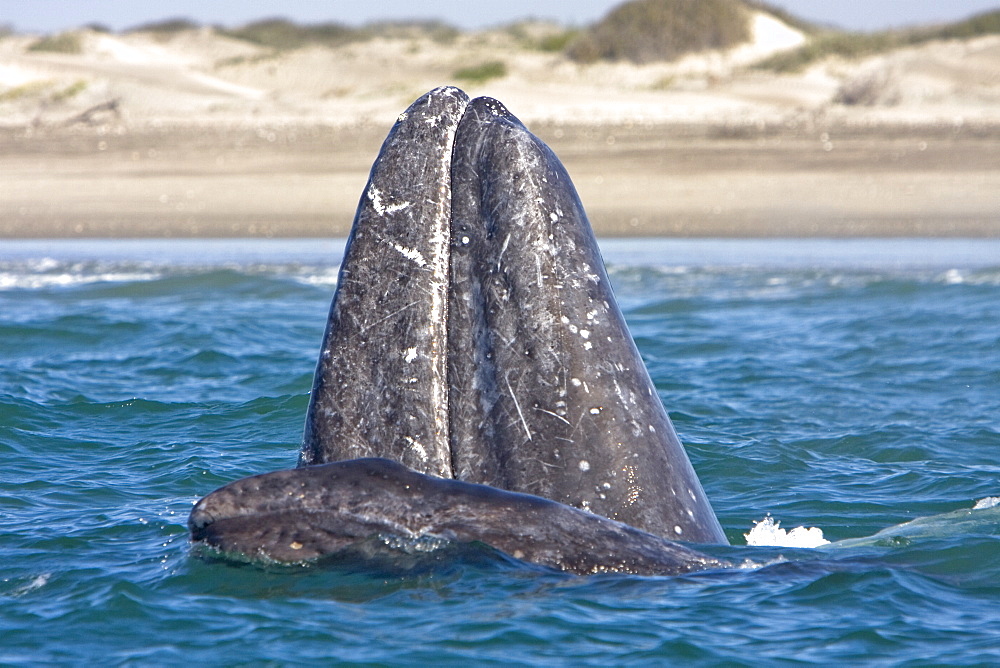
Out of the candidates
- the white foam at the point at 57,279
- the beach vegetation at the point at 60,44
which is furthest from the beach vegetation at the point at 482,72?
the white foam at the point at 57,279

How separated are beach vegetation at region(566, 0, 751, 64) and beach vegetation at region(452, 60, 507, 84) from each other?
10.7 ft

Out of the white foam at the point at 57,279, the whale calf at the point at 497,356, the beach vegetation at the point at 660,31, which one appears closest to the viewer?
the whale calf at the point at 497,356

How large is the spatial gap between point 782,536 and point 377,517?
6.98 ft

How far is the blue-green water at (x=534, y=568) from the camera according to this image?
3.52m

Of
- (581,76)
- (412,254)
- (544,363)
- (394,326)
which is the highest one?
(581,76)

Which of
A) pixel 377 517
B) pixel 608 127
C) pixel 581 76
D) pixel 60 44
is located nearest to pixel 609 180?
pixel 608 127

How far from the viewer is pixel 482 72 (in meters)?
29.2

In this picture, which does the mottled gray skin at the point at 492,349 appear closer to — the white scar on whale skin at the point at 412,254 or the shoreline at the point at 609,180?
the white scar on whale skin at the point at 412,254

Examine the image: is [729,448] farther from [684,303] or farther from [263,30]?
[263,30]

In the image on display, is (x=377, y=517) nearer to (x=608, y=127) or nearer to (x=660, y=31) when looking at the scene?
(x=608, y=127)

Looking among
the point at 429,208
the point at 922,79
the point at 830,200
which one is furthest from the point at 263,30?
Result: the point at 429,208

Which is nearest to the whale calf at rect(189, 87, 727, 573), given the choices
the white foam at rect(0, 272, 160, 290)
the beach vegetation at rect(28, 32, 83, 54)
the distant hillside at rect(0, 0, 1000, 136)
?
the white foam at rect(0, 272, 160, 290)

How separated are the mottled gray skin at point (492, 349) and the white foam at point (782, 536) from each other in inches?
38.5

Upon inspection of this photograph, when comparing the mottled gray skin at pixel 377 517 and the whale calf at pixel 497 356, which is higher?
the whale calf at pixel 497 356
